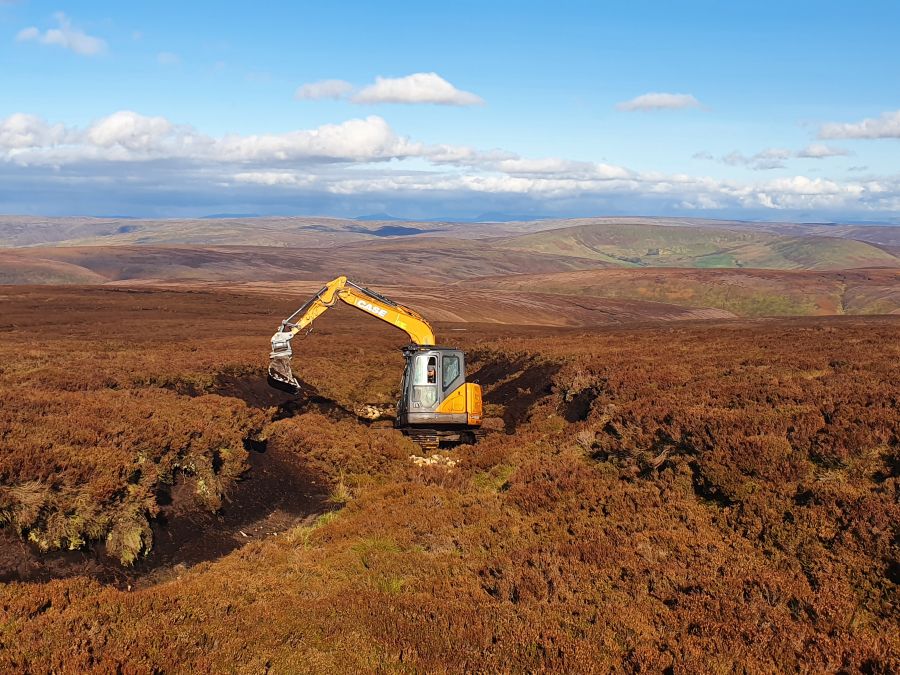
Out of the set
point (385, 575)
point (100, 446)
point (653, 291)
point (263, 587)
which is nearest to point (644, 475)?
point (385, 575)

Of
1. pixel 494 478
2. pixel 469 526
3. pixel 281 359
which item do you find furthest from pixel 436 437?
pixel 469 526

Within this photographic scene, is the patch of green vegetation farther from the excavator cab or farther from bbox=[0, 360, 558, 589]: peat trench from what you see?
bbox=[0, 360, 558, 589]: peat trench

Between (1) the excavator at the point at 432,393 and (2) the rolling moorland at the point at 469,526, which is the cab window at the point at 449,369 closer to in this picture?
(1) the excavator at the point at 432,393

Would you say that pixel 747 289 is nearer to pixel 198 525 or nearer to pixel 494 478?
pixel 494 478

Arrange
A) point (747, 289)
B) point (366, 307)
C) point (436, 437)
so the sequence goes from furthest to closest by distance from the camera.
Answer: point (747, 289), point (366, 307), point (436, 437)

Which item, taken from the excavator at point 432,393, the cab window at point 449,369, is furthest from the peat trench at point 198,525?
the cab window at point 449,369

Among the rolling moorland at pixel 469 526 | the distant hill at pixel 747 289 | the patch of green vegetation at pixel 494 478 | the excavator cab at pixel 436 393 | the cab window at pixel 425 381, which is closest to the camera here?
the rolling moorland at pixel 469 526

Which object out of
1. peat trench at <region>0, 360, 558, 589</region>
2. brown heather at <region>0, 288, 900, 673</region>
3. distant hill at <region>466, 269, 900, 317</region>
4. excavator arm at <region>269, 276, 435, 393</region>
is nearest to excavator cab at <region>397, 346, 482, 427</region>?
brown heather at <region>0, 288, 900, 673</region>

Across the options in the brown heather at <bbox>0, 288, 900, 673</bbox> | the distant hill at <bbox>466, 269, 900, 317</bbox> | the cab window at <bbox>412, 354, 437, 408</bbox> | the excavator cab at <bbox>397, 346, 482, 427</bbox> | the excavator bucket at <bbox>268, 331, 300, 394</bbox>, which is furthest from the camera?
the distant hill at <bbox>466, 269, 900, 317</bbox>
